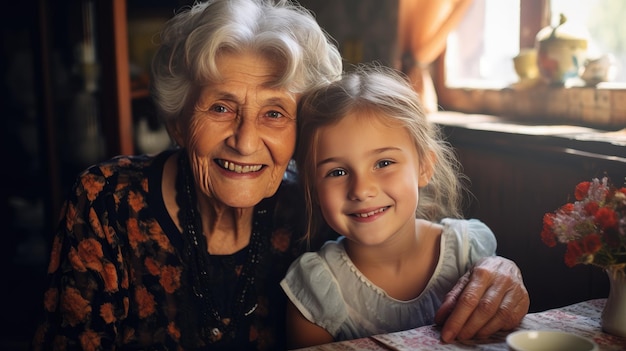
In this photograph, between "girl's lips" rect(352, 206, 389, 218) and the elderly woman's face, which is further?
the elderly woman's face

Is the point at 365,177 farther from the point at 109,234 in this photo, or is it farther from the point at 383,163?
the point at 109,234

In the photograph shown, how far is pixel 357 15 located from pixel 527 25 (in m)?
1.19

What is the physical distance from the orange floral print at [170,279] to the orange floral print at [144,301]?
2.0 inches

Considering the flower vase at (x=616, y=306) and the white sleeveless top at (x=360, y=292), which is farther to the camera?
the white sleeveless top at (x=360, y=292)

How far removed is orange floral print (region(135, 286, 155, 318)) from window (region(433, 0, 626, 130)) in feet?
5.16

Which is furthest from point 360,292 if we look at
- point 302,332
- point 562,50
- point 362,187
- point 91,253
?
point 562,50

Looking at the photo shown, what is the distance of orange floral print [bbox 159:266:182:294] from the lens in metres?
1.98

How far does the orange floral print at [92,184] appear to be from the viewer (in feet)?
6.47

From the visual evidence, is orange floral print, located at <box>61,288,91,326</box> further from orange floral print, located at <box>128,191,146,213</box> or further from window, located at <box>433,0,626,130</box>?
window, located at <box>433,0,626,130</box>

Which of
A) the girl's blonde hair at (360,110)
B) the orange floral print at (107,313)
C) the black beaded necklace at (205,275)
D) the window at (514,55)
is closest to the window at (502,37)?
the window at (514,55)

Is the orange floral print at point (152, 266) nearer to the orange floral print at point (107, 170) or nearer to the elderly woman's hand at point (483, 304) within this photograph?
the orange floral print at point (107, 170)

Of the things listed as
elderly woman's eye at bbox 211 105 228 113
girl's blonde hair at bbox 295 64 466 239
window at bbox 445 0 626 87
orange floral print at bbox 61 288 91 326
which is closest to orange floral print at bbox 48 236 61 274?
orange floral print at bbox 61 288 91 326

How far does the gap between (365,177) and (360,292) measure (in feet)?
1.03

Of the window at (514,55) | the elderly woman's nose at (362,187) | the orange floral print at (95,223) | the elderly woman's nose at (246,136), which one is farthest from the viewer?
the window at (514,55)
